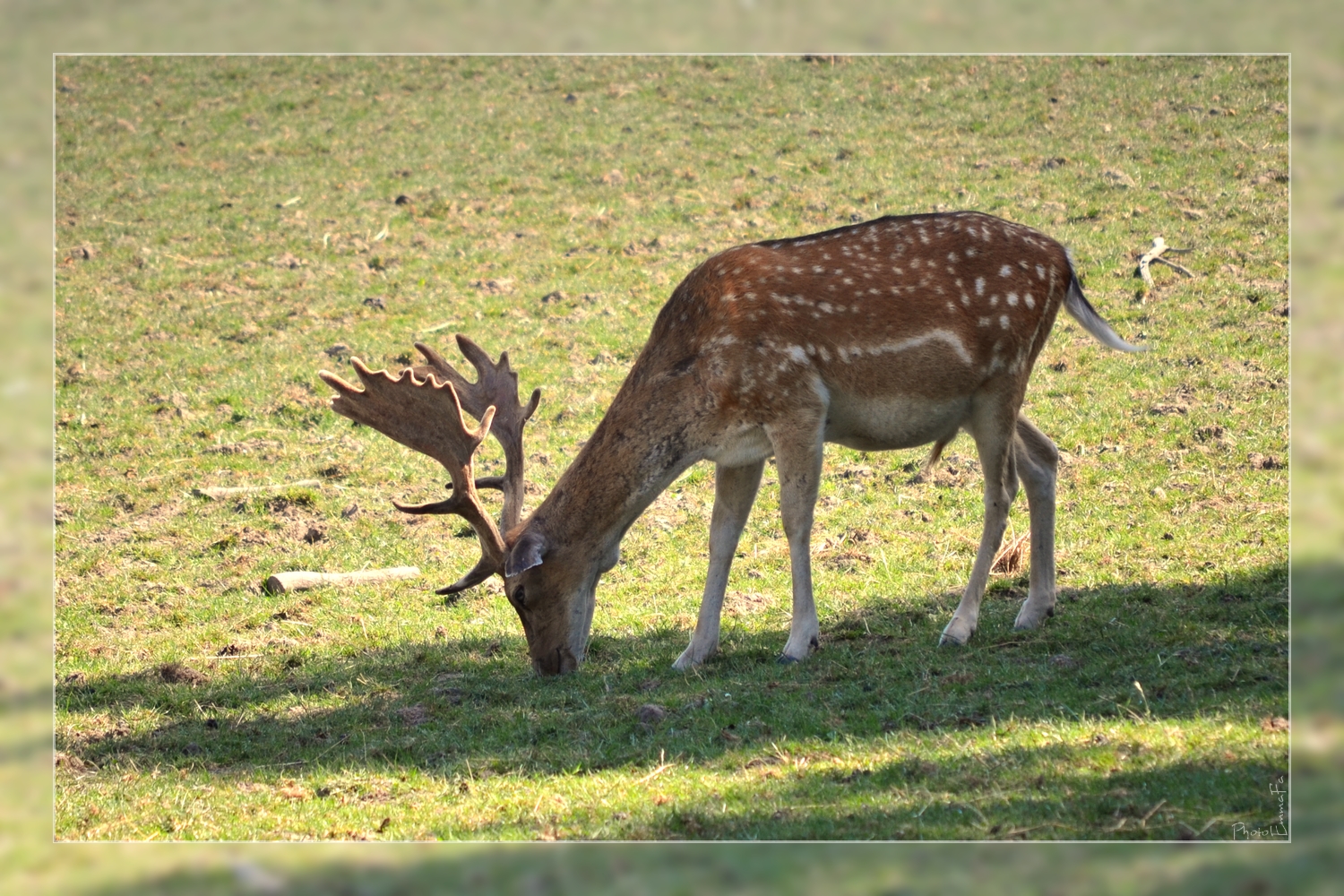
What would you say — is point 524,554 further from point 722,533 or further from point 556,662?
point 722,533

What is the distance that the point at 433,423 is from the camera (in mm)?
7824

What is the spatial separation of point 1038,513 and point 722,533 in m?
2.01

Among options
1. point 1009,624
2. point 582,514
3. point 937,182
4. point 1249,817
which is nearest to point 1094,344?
point 937,182

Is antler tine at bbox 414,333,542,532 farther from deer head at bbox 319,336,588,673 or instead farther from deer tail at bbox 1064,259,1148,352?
deer tail at bbox 1064,259,1148,352

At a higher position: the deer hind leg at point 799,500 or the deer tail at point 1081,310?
the deer tail at point 1081,310

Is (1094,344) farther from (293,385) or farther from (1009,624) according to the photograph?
(293,385)

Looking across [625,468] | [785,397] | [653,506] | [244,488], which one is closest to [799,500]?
[785,397]

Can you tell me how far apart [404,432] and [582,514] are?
1168 millimetres

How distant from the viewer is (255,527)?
11.6 metres

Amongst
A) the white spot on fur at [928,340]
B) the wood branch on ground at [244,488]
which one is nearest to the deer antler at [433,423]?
the white spot on fur at [928,340]

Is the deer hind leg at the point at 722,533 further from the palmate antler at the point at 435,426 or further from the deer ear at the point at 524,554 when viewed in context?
the palmate antler at the point at 435,426

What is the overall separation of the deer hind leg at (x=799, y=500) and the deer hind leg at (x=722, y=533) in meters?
0.38

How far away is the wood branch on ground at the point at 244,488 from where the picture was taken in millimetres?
12086

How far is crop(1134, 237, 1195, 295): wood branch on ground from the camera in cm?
1473
